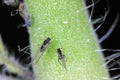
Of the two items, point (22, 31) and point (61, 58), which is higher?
point (61, 58)

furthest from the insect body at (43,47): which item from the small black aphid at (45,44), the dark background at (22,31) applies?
the dark background at (22,31)

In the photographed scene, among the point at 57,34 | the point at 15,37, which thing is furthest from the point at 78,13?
the point at 15,37

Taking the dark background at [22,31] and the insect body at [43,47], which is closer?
the insect body at [43,47]

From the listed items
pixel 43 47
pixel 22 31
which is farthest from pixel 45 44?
pixel 22 31

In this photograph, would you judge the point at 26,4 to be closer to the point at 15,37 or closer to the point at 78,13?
the point at 78,13

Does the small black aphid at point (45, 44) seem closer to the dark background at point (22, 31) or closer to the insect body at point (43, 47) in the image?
the insect body at point (43, 47)

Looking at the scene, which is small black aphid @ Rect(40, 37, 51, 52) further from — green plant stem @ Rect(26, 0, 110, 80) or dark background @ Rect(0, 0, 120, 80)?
dark background @ Rect(0, 0, 120, 80)

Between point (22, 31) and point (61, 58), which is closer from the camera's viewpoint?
point (61, 58)

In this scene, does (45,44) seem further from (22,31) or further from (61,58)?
(22,31)
